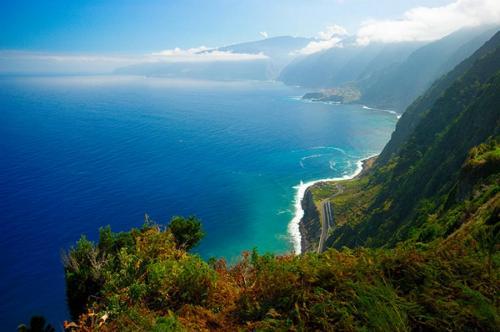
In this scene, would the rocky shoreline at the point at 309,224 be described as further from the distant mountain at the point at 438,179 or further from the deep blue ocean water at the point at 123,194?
the distant mountain at the point at 438,179

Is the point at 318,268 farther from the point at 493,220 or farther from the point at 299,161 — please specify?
the point at 299,161

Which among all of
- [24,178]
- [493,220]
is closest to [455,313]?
[493,220]

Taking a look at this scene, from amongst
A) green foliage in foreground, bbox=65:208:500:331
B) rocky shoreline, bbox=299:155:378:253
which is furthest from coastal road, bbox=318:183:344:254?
green foliage in foreground, bbox=65:208:500:331

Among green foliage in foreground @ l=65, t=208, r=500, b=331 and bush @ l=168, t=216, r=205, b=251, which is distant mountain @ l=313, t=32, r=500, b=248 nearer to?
green foliage in foreground @ l=65, t=208, r=500, b=331

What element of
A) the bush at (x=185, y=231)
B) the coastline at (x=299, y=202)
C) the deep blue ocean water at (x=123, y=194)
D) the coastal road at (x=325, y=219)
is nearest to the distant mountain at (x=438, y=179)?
the coastal road at (x=325, y=219)

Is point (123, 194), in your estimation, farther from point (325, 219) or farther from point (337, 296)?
point (337, 296)
